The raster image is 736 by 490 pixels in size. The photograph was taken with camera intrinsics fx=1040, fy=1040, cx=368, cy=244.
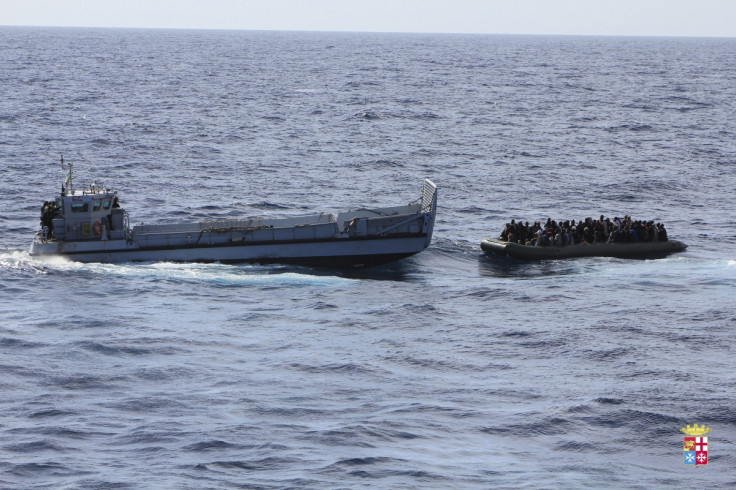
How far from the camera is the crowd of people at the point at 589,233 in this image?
54281 mm

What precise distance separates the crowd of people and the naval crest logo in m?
23.2

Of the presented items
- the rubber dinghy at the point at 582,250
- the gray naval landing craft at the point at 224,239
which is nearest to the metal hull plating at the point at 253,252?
the gray naval landing craft at the point at 224,239

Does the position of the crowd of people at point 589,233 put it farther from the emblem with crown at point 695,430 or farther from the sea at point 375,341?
the emblem with crown at point 695,430

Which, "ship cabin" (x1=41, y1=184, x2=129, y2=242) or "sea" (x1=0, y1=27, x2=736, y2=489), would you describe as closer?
"sea" (x1=0, y1=27, x2=736, y2=489)

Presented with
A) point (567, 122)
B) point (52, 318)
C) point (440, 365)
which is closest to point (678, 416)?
point (440, 365)

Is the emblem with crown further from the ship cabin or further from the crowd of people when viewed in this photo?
the ship cabin

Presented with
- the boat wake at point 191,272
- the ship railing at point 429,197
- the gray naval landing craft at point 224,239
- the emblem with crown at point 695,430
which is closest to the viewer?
the emblem with crown at point 695,430

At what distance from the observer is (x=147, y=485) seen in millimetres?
27031

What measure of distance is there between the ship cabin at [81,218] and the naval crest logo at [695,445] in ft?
98.3

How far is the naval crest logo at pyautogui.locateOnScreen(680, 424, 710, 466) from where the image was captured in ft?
96.9

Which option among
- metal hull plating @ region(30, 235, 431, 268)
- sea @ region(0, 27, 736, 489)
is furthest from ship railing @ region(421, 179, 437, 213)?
sea @ region(0, 27, 736, 489)

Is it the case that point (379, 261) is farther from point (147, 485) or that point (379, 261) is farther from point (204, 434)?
point (147, 485)

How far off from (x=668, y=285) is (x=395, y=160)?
43.3 m

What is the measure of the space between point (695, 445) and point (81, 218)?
32.3m
